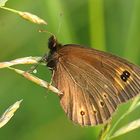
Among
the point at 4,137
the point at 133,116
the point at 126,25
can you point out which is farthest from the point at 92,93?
the point at 126,25

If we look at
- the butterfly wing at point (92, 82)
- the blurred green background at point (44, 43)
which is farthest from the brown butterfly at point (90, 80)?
the blurred green background at point (44, 43)

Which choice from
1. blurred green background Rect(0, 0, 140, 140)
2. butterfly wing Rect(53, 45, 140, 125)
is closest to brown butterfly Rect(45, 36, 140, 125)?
butterfly wing Rect(53, 45, 140, 125)

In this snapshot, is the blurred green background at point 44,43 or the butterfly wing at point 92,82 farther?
Result: the blurred green background at point 44,43

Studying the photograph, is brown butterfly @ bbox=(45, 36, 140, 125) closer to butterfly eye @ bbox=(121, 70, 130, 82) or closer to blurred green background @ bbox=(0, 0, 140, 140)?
butterfly eye @ bbox=(121, 70, 130, 82)

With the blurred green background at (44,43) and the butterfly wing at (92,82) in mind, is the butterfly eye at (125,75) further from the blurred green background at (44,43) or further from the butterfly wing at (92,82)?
the blurred green background at (44,43)

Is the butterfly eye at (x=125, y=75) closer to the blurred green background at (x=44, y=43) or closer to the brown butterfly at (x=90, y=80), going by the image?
the brown butterfly at (x=90, y=80)

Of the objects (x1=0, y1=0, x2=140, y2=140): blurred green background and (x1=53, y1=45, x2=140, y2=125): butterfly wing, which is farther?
(x1=0, y1=0, x2=140, y2=140): blurred green background

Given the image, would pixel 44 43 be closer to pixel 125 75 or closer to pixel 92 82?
pixel 92 82
